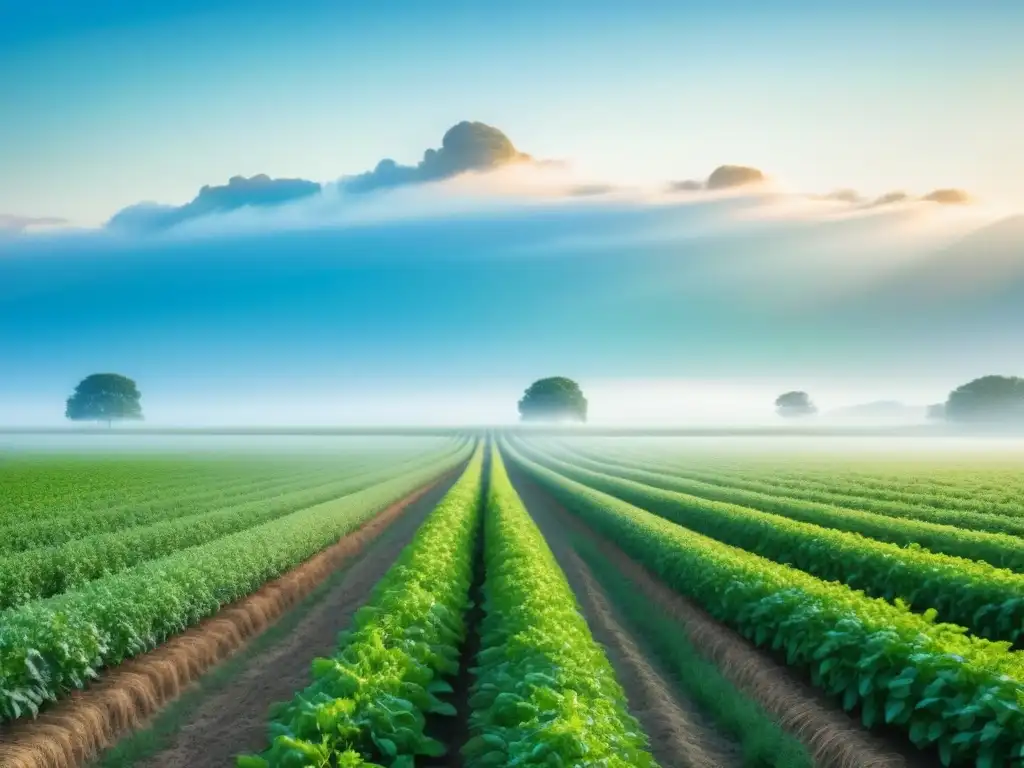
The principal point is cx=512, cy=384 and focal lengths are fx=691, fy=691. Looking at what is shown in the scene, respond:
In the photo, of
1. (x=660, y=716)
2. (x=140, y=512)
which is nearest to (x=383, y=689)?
(x=660, y=716)

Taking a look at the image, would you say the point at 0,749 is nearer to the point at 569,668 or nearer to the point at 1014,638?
the point at 569,668

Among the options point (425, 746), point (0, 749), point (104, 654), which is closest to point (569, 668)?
point (425, 746)

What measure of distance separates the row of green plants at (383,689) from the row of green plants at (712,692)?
13.2ft

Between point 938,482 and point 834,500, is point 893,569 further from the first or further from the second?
point 938,482

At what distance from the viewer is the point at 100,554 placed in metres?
17.5

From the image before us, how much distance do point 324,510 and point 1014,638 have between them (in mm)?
20895

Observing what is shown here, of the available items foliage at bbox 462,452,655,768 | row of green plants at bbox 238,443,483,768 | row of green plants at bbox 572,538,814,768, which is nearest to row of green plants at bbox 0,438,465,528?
row of green plants at bbox 238,443,483,768

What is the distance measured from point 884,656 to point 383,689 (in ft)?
20.0

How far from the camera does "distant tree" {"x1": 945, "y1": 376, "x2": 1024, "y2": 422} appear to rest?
13925 cm

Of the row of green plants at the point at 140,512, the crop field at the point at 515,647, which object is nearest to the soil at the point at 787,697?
the crop field at the point at 515,647

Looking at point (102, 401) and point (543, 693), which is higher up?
point (102, 401)

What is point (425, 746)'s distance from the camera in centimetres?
702

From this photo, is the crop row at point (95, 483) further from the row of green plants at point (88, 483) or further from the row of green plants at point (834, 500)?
the row of green plants at point (834, 500)

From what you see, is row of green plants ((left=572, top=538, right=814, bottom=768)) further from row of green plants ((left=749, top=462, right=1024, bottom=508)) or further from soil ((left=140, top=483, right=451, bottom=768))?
row of green plants ((left=749, top=462, right=1024, bottom=508))
